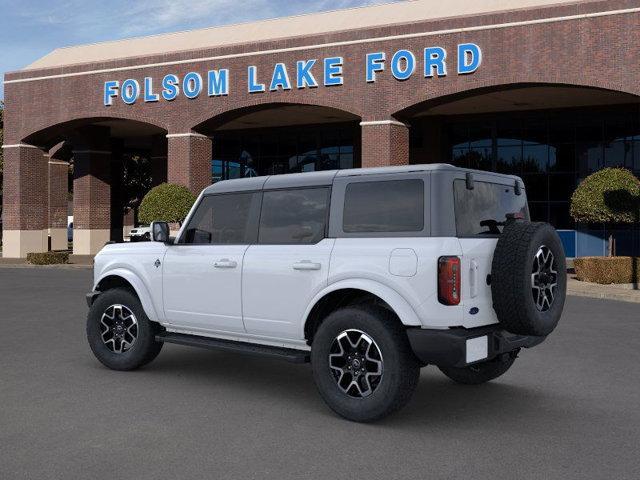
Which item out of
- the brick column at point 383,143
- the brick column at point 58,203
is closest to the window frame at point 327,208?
the brick column at point 383,143

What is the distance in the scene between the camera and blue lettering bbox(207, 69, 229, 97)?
29500 mm

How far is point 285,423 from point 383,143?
2129cm

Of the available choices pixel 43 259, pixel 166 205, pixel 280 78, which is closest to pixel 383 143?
pixel 280 78

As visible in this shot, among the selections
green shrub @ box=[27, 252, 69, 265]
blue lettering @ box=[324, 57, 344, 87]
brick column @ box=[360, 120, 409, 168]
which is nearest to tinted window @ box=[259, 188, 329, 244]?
brick column @ box=[360, 120, 409, 168]

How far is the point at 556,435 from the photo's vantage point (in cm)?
569

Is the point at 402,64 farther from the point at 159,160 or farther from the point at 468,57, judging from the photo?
the point at 159,160

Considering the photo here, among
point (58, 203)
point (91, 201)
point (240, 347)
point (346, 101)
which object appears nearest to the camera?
point (240, 347)

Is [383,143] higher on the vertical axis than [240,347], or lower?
higher

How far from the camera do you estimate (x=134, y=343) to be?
26.1 feet

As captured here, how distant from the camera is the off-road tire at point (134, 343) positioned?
7867 millimetres

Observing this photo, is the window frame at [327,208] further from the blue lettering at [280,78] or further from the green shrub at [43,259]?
the green shrub at [43,259]

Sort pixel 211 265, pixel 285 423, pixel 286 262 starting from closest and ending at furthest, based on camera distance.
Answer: pixel 285 423 < pixel 286 262 < pixel 211 265

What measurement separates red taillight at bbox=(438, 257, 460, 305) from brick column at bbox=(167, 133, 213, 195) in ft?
83.5

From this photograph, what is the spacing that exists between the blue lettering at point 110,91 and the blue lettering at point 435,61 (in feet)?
46.5
